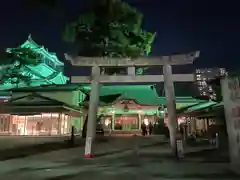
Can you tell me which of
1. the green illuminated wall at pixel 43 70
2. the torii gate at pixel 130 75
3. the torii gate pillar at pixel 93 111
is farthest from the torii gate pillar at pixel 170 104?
the green illuminated wall at pixel 43 70

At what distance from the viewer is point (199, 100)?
36969 mm

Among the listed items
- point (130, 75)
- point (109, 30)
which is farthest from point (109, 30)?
point (130, 75)

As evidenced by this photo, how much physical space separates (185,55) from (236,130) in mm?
5610

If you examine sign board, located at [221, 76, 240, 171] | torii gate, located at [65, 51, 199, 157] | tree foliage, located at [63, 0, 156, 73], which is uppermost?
tree foliage, located at [63, 0, 156, 73]

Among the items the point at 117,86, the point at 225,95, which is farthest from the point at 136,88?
the point at 225,95

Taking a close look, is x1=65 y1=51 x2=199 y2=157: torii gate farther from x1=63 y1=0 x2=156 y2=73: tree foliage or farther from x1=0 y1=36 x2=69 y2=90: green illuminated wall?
x1=0 y1=36 x2=69 y2=90: green illuminated wall

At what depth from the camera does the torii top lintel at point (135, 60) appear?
13.2 m

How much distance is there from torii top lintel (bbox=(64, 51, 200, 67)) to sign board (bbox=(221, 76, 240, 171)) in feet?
14.1

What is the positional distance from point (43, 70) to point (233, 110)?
4226cm

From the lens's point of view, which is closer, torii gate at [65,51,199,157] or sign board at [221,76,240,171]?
sign board at [221,76,240,171]

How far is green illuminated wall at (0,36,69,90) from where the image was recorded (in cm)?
4072

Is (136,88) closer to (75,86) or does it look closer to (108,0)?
(75,86)

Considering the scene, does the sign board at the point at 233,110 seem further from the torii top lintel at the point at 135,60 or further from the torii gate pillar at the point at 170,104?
the torii top lintel at the point at 135,60

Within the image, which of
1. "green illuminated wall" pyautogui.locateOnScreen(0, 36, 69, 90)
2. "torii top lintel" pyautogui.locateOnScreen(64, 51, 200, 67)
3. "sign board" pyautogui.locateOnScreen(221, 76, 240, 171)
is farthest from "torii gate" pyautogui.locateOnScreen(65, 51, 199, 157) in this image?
"green illuminated wall" pyautogui.locateOnScreen(0, 36, 69, 90)
